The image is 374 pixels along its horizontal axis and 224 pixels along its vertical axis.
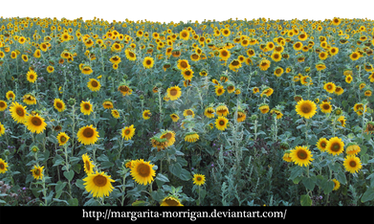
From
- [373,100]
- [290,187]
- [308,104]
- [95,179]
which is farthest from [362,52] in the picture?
[95,179]

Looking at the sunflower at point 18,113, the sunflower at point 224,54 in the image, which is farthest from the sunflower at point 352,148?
the sunflower at point 18,113

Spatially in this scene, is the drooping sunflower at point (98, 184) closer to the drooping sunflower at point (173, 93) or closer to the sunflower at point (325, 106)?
the drooping sunflower at point (173, 93)

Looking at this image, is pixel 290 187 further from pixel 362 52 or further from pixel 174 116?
pixel 362 52

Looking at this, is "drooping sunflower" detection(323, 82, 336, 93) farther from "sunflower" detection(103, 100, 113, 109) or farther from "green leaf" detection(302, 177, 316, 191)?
"sunflower" detection(103, 100, 113, 109)

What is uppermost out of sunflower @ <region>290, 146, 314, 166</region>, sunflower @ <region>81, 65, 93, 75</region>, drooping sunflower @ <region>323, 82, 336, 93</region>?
sunflower @ <region>81, 65, 93, 75</region>

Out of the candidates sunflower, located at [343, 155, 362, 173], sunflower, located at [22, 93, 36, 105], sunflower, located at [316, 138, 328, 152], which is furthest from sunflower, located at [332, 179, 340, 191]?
sunflower, located at [22, 93, 36, 105]

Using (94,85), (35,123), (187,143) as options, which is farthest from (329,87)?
(35,123)

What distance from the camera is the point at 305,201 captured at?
8.19 ft

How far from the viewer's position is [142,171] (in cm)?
220

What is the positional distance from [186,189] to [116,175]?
768mm

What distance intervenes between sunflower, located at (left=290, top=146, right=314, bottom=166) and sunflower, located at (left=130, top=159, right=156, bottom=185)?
1187 millimetres

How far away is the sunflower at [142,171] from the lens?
7.18 ft

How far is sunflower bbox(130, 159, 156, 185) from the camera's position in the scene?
2.19 m

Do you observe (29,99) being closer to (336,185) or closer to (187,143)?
(187,143)
